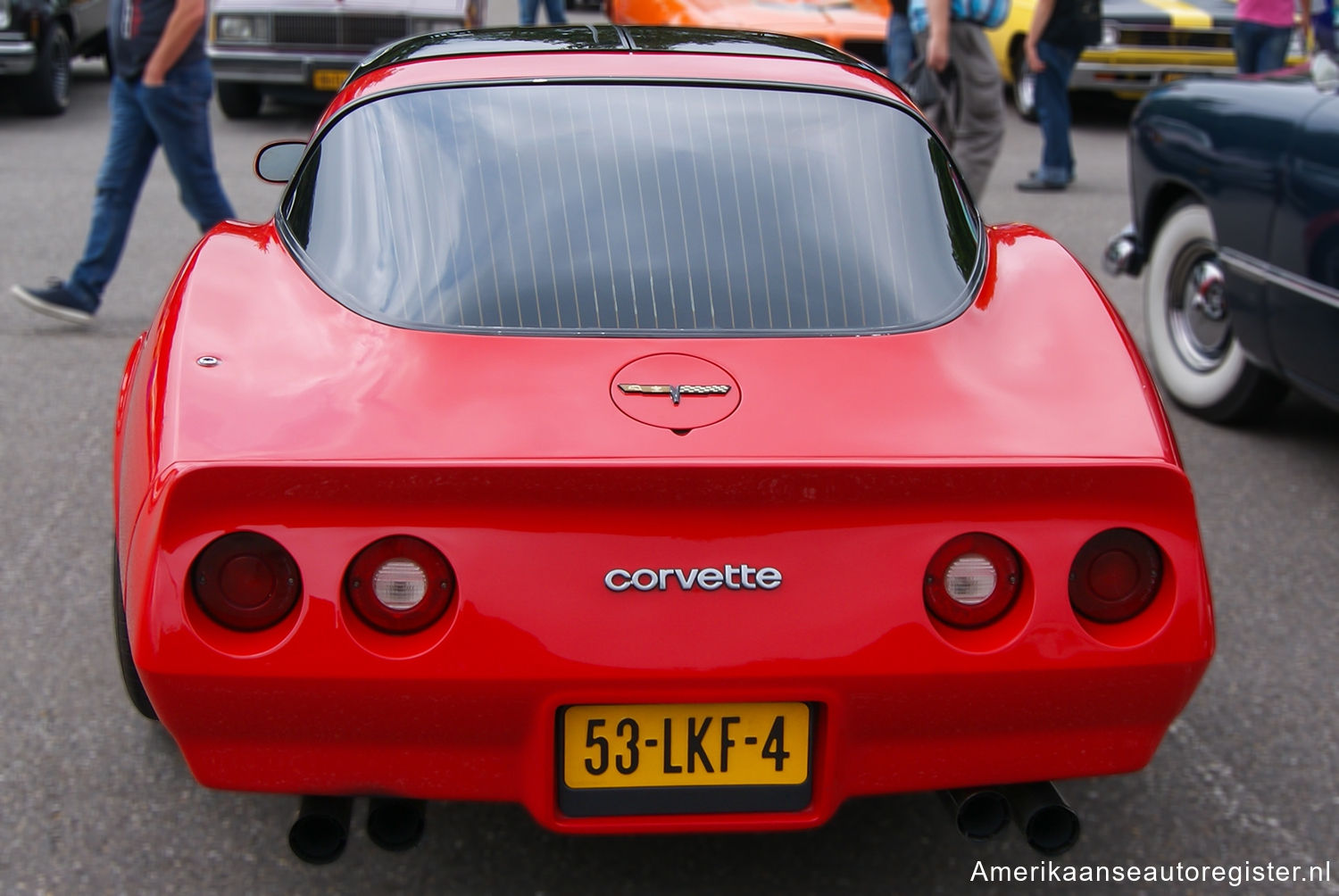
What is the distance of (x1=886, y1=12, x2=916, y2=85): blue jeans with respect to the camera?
8312 millimetres

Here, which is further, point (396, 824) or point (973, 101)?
point (973, 101)

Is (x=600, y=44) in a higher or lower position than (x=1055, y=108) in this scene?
higher

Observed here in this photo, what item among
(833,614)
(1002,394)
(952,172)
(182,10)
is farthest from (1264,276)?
(182,10)

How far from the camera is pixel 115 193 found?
6.03 metres

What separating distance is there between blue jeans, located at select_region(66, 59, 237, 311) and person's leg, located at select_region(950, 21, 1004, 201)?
149 inches

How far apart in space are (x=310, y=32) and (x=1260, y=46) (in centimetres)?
653

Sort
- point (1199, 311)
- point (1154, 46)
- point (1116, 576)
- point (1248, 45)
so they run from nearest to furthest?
→ point (1116, 576)
point (1199, 311)
point (1248, 45)
point (1154, 46)

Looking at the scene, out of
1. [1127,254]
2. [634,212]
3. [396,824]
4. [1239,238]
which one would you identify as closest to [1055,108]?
[1127,254]

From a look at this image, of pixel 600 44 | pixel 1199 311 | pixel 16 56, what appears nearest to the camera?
pixel 600 44

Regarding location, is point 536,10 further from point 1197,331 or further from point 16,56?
point 1197,331

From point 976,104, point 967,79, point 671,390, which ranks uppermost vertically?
point 671,390

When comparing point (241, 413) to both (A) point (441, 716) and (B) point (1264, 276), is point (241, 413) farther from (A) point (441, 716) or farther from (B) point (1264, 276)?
(B) point (1264, 276)

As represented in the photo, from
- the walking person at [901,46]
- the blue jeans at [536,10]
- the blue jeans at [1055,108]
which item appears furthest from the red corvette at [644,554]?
the blue jeans at [536,10]

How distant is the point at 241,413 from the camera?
221 cm
